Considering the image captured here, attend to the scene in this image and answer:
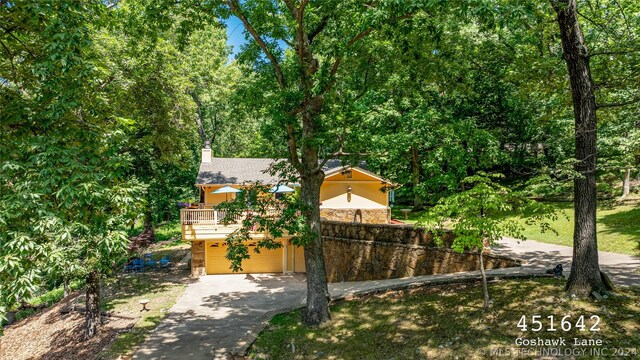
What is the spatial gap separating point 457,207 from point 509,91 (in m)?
19.3

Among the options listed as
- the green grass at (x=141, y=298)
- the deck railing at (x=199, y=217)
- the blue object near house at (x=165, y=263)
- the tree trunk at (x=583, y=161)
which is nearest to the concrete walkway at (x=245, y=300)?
the green grass at (x=141, y=298)

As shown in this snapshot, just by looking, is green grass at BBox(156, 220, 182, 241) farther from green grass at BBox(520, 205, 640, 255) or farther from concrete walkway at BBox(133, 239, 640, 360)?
green grass at BBox(520, 205, 640, 255)

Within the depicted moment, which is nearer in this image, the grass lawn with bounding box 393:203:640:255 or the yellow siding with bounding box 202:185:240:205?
the grass lawn with bounding box 393:203:640:255

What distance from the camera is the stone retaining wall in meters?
12.7

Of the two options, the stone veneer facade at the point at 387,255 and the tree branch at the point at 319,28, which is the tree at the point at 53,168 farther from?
the stone veneer facade at the point at 387,255

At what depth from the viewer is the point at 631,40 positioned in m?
8.54

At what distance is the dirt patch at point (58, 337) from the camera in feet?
37.7

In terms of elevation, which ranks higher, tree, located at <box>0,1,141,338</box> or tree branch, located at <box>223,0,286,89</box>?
tree branch, located at <box>223,0,286,89</box>

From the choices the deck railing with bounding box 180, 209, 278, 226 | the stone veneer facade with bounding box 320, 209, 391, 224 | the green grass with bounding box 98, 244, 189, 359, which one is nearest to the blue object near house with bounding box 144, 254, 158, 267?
the green grass with bounding box 98, 244, 189, 359

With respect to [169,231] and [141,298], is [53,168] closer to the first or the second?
[141,298]

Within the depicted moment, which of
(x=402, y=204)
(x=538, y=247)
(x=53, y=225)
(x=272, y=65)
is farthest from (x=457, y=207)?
(x=402, y=204)

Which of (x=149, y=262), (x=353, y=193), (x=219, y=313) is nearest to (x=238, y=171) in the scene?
(x=149, y=262)

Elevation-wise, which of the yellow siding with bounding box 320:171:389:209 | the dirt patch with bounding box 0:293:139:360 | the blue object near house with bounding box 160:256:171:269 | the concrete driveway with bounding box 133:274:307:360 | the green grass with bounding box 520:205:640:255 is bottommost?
the dirt patch with bounding box 0:293:139:360

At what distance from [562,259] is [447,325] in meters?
6.81
